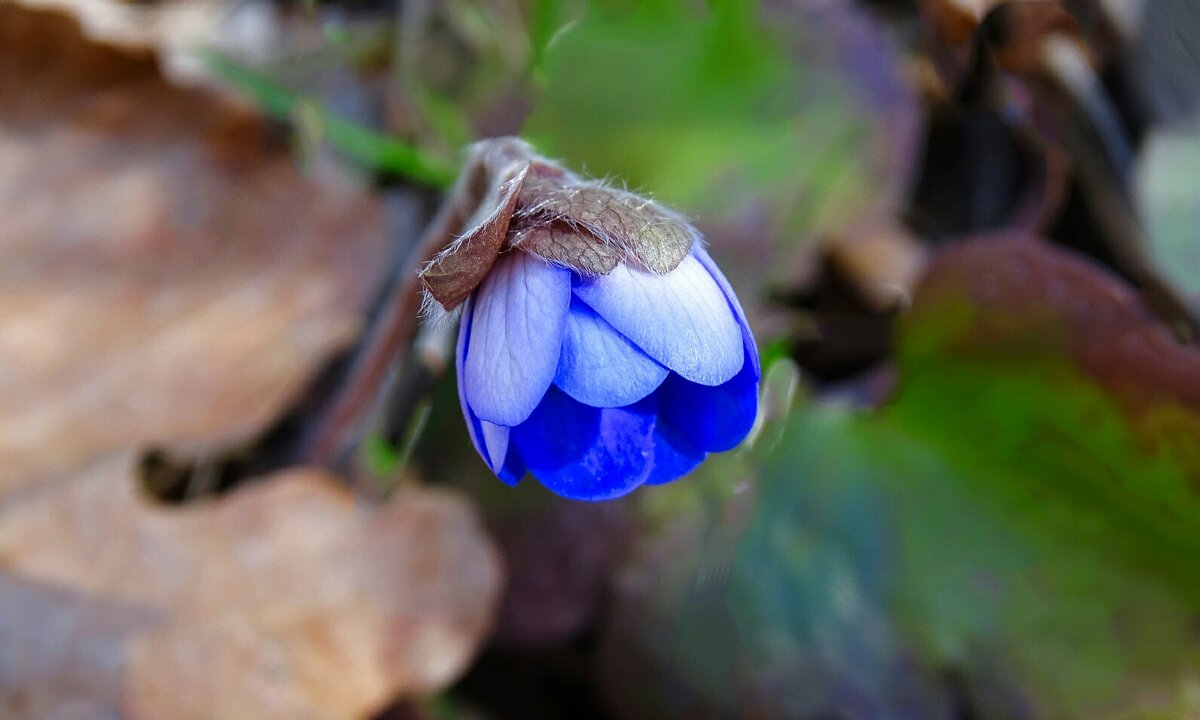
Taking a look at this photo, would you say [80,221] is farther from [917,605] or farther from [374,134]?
[917,605]

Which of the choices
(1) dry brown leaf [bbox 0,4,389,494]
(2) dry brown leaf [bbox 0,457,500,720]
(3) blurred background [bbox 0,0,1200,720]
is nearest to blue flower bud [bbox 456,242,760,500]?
(3) blurred background [bbox 0,0,1200,720]

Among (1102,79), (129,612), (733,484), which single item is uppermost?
(1102,79)

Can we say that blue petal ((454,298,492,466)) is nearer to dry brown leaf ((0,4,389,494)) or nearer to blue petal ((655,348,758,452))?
blue petal ((655,348,758,452))

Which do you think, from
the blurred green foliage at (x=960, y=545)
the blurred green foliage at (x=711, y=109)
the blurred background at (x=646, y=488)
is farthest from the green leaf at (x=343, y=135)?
the blurred green foliage at (x=960, y=545)

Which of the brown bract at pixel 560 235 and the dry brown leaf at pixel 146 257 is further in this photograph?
the dry brown leaf at pixel 146 257

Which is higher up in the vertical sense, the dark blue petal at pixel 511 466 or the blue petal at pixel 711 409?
the blue petal at pixel 711 409

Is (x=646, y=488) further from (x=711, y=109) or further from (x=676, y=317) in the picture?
(x=711, y=109)

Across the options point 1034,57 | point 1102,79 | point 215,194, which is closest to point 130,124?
point 215,194

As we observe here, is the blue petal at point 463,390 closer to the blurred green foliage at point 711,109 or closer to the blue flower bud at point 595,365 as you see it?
the blue flower bud at point 595,365
